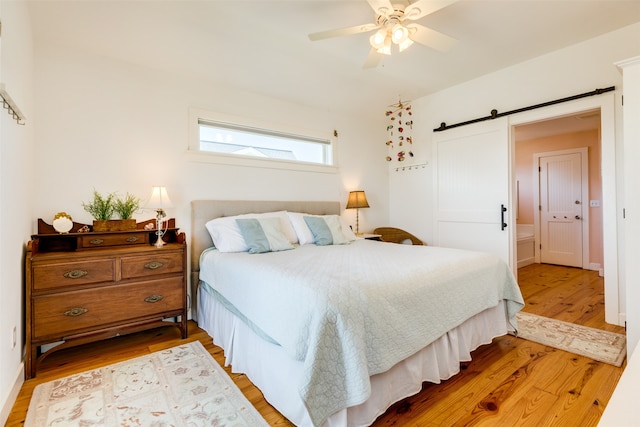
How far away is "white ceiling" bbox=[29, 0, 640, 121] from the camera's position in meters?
2.25

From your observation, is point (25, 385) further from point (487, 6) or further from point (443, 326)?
point (487, 6)

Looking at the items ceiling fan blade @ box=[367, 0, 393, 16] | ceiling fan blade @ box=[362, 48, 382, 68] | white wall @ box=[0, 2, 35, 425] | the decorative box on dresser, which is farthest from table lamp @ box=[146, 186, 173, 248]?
ceiling fan blade @ box=[367, 0, 393, 16]

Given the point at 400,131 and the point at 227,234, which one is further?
the point at 400,131

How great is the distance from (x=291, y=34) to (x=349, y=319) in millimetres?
2443

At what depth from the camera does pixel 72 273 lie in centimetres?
206

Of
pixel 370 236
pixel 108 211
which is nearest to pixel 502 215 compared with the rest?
pixel 370 236

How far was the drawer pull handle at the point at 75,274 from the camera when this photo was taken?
2043mm

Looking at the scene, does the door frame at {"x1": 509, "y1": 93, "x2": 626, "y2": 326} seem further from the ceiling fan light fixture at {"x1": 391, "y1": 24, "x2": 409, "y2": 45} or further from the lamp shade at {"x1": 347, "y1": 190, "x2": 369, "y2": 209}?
the lamp shade at {"x1": 347, "y1": 190, "x2": 369, "y2": 209}

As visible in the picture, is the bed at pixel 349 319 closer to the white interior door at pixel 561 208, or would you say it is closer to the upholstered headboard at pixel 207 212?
the upholstered headboard at pixel 207 212

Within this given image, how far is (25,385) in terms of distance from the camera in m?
1.86

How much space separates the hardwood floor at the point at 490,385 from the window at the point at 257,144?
186 centimetres

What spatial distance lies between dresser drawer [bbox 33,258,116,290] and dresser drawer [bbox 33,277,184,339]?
73 millimetres

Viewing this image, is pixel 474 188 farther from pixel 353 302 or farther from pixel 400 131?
pixel 353 302

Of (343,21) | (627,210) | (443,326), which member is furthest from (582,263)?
(343,21)
